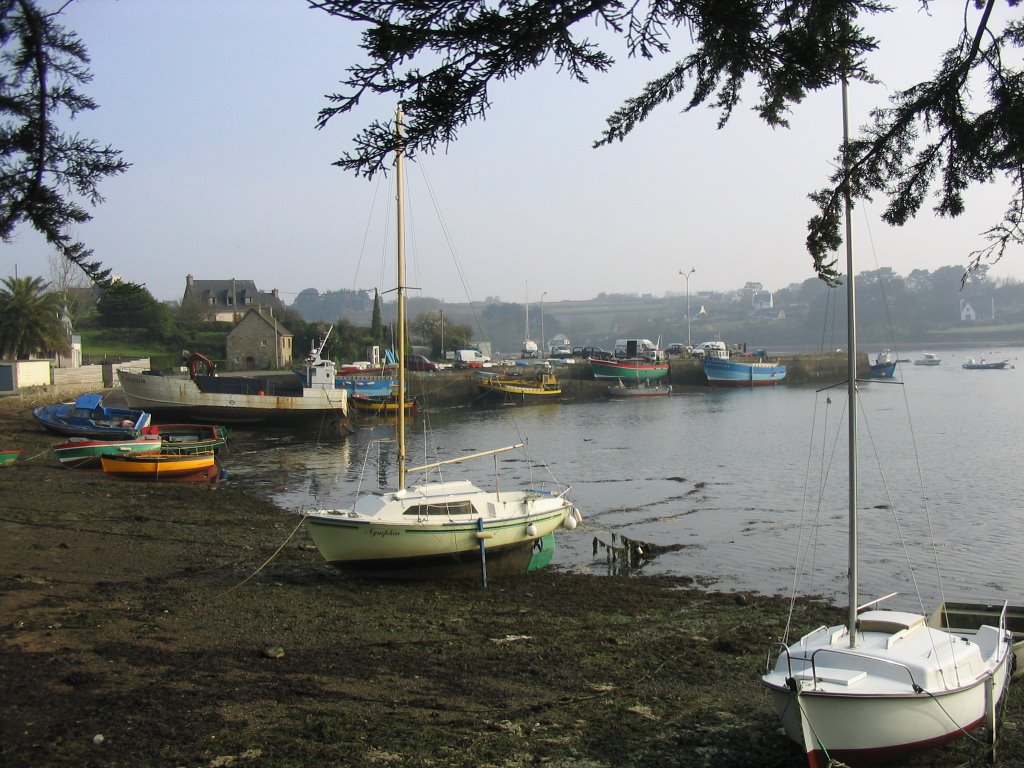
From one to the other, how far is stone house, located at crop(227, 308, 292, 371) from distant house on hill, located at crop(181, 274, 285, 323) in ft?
55.3

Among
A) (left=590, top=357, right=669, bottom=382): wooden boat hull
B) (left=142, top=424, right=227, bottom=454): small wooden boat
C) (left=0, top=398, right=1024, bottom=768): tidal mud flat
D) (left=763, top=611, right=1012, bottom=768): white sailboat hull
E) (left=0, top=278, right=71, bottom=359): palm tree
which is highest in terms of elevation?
(left=0, top=278, right=71, bottom=359): palm tree

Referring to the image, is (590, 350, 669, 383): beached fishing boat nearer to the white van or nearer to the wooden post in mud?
the white van

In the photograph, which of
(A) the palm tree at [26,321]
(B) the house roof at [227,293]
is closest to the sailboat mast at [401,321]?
(A) the palm tree at [26,321]

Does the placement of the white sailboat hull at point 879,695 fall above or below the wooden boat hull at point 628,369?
below

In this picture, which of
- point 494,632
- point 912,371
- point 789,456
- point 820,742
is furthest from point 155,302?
point 912,371

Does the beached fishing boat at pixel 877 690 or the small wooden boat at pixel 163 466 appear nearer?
the beached fishing boat at pixel 877 690

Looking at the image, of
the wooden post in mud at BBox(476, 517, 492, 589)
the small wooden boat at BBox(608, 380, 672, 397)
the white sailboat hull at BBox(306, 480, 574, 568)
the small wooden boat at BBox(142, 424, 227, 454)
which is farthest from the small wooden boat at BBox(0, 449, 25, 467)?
the small wooden boat at BBox(608, 380, 672, 397)

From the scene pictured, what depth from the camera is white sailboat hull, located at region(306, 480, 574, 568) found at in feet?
50.5

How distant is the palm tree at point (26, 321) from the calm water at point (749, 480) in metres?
15.7

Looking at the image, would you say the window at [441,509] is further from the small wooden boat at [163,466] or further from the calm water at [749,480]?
the small wooden boat at [163,466]

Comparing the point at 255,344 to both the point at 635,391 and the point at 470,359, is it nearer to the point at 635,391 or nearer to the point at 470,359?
the point at 470,359

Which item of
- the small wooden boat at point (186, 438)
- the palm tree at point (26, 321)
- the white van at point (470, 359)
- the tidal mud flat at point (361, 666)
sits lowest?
the tidal mud flat at point (361, 666)

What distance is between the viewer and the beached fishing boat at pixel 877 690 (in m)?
7.98

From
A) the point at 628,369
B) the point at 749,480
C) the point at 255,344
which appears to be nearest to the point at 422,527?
the point at 749,480
